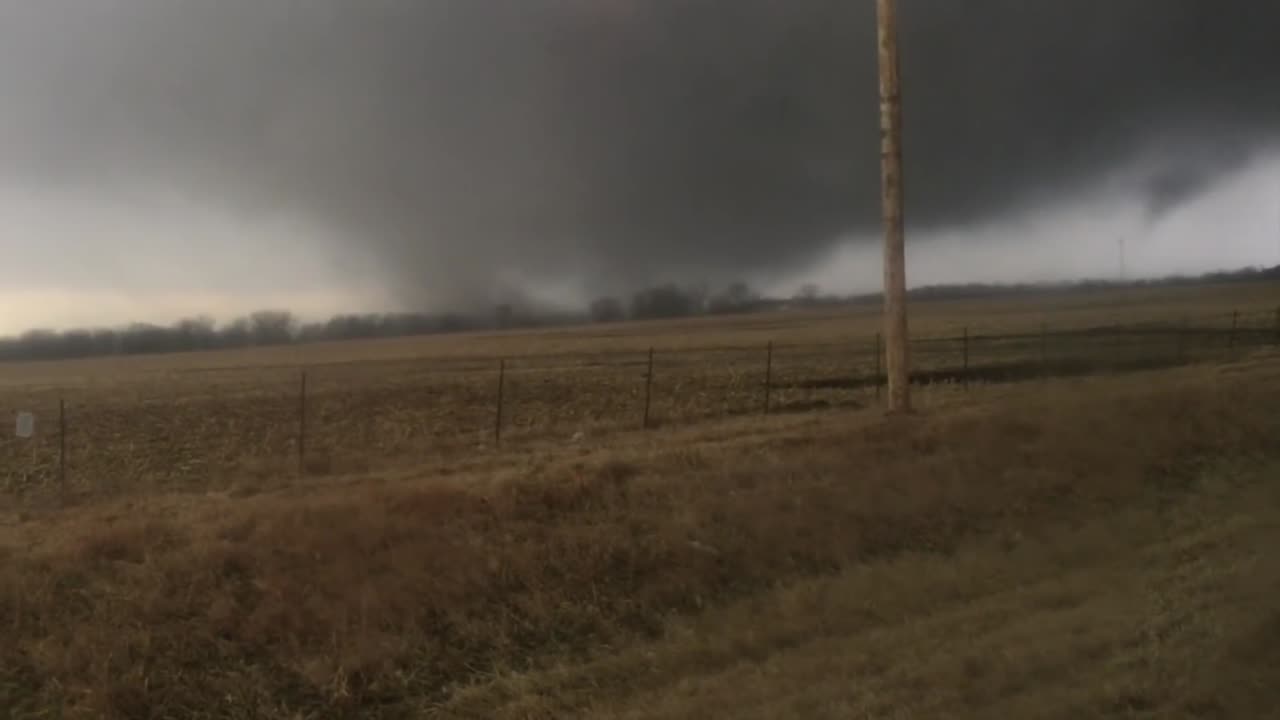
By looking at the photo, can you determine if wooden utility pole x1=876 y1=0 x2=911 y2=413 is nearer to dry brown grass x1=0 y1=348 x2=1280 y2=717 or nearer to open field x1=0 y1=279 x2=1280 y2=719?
open field x1=0 y1=279 x2=1280 y2=719

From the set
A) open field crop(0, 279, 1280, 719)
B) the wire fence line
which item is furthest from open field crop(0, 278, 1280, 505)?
open field crop(0, 279, 1280, 719)

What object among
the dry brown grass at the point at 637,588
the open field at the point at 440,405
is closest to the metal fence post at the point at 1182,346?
the open field at the point at 440,405

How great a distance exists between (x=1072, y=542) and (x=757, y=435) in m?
8.71

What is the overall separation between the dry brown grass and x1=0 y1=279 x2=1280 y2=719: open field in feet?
0.11

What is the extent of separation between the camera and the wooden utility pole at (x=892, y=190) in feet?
58.0

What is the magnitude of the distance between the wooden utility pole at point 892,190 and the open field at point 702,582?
5.01 feet

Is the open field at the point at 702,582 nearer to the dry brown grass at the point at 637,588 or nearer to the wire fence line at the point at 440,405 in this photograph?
the dry brown grass at the point at 637,588

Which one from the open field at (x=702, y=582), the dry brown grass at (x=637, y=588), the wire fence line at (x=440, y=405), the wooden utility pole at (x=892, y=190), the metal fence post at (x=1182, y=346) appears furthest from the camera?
the metal fence post at (x=1182, y=346)

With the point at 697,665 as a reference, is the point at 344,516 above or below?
above

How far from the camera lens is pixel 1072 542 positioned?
11.2 metres

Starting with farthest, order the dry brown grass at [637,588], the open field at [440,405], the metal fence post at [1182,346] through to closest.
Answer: the metal fence post at [1182,346] < the open field at [440,405] < the dry brown grass at [637,588]

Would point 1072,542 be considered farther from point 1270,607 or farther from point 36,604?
point 36,604

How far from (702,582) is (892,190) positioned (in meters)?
10.3

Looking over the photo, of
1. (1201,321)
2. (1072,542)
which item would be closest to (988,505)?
(1072,542)
